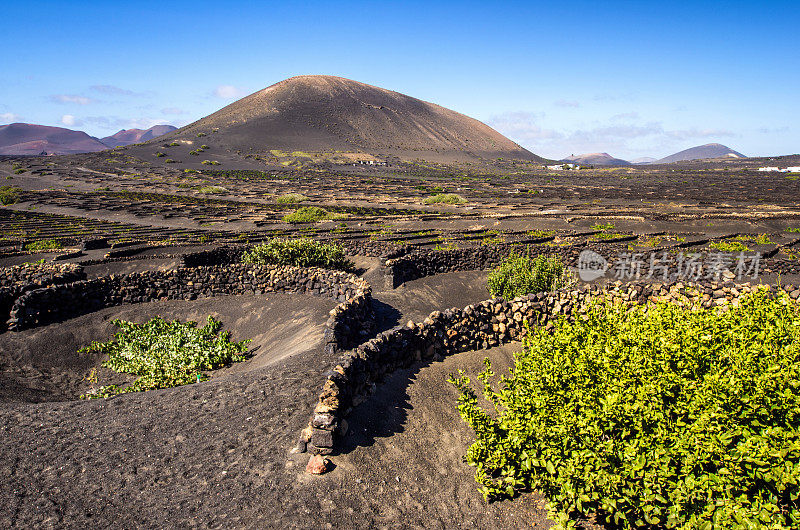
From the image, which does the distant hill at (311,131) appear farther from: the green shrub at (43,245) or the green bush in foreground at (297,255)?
the green bush in foreground at (297,255)

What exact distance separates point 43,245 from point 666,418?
4132cm

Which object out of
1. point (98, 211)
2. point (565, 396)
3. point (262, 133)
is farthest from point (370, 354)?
point (262, 133)

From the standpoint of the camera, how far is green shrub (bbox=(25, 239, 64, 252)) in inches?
Result: 1302

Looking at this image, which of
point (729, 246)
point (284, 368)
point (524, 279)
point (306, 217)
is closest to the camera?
point (284, 368)

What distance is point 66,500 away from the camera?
6469 millimetres

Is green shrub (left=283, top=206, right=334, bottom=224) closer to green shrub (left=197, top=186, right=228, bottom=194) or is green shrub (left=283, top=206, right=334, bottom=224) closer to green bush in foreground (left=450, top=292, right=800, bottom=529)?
green shrub (left=197, top=186, right=228, bottom=194)

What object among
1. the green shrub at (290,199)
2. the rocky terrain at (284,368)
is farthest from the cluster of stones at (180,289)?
the green shrub at (290,199)

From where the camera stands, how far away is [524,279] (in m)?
18.9

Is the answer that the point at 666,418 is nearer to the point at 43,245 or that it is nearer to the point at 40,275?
the point at 40,275

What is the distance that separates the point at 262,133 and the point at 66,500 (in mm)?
168772

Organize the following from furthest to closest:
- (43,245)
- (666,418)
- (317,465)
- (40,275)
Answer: (43,245)
(40,275)
(317,465)
(666,418)

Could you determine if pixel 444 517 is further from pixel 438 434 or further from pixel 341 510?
pixel 438 434
